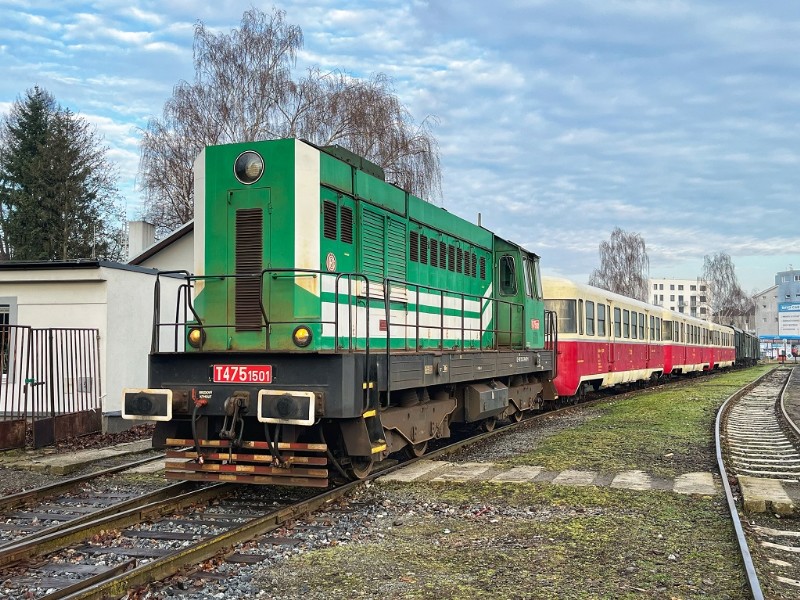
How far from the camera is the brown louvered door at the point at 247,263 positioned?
24.7ft

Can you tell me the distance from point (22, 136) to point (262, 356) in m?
33.8

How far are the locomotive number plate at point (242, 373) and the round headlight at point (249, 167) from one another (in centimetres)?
202

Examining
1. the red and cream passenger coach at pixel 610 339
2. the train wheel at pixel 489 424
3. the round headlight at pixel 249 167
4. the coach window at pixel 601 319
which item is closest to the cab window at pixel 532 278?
the train wheel at pixel 489 424

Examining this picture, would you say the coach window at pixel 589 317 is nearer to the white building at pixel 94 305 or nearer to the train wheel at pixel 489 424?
the train wheel at pixel 489 424

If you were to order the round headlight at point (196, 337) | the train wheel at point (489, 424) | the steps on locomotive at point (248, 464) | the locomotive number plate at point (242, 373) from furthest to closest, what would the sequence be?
the train wheel at point (489, 424) < the round headlight at point (196, 337) < the locomotive number plate at point (242, 373) < the steps on locomotive at point (248, 464)

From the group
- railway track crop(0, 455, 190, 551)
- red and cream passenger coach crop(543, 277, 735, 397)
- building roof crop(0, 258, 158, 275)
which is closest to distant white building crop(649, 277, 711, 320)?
red and cream passenger coach crop(543, 277, 735, 397)

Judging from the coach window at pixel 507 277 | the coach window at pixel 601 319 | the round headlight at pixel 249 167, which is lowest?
the coach window at pixel 601 319

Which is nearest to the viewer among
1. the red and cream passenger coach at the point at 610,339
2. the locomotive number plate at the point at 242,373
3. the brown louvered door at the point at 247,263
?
the locomotive number plate at the point at 242,373

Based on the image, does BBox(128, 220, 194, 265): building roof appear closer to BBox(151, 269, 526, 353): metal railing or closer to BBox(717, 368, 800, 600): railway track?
A: BBox(151, 269, 526, 353): metal railing

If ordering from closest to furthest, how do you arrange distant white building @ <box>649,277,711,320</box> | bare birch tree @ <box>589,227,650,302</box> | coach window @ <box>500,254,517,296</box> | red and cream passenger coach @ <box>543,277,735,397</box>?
coach window @ <box>500,254,517,296</box>
red and cream passenger coach @ <box>543,277,735,397</box>
bare birch tree @ <box>589,227,650,302</box>
distant white building @ <box>649,277,711,320</box>

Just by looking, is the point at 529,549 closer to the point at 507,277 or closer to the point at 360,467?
the point at 360,467

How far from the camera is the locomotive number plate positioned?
6.93m

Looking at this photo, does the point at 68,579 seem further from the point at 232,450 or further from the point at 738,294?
the point at 738,294

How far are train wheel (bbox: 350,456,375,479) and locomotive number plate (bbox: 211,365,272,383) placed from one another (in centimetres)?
145
